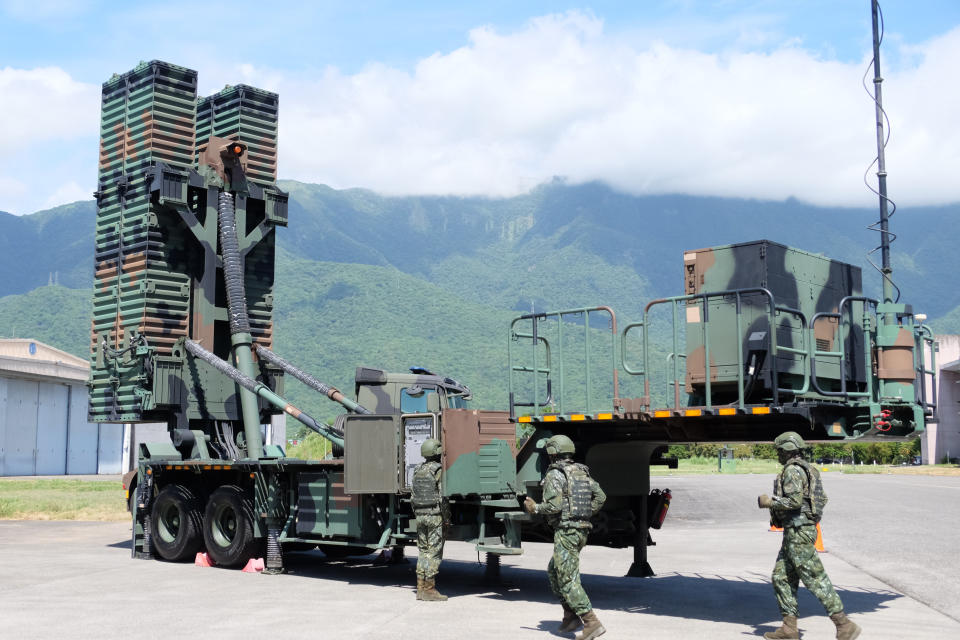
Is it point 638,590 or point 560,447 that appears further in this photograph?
point 638,590

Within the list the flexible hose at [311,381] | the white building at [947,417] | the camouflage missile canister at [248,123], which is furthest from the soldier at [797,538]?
the white building at [947,417]

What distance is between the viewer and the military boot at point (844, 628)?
28.3 feet

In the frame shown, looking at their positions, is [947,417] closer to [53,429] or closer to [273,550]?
[53,429]

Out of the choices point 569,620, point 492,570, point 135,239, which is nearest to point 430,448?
point 492,570

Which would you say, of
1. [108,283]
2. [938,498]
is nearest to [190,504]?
[108,283]

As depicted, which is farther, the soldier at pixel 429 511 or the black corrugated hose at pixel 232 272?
the black corrugated hose at pixel 232 272

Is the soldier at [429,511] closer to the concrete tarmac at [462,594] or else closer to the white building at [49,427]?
the concrete tarmac at [462,594]

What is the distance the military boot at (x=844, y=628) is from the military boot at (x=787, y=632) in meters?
0.35

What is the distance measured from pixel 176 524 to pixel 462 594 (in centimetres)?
557

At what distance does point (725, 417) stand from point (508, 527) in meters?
2.94

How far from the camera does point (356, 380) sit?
14828mm

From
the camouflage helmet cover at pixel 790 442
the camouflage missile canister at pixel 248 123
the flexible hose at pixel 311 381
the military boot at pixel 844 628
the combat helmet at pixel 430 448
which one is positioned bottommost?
the military boot at pixel 844 628

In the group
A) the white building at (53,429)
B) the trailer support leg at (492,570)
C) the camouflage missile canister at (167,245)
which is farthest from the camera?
the white building at (53,429)

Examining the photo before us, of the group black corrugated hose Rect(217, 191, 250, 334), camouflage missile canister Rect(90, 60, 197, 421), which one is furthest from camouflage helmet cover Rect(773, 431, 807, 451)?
camouflage missile canister Rect(90, 60, 197, 421)
